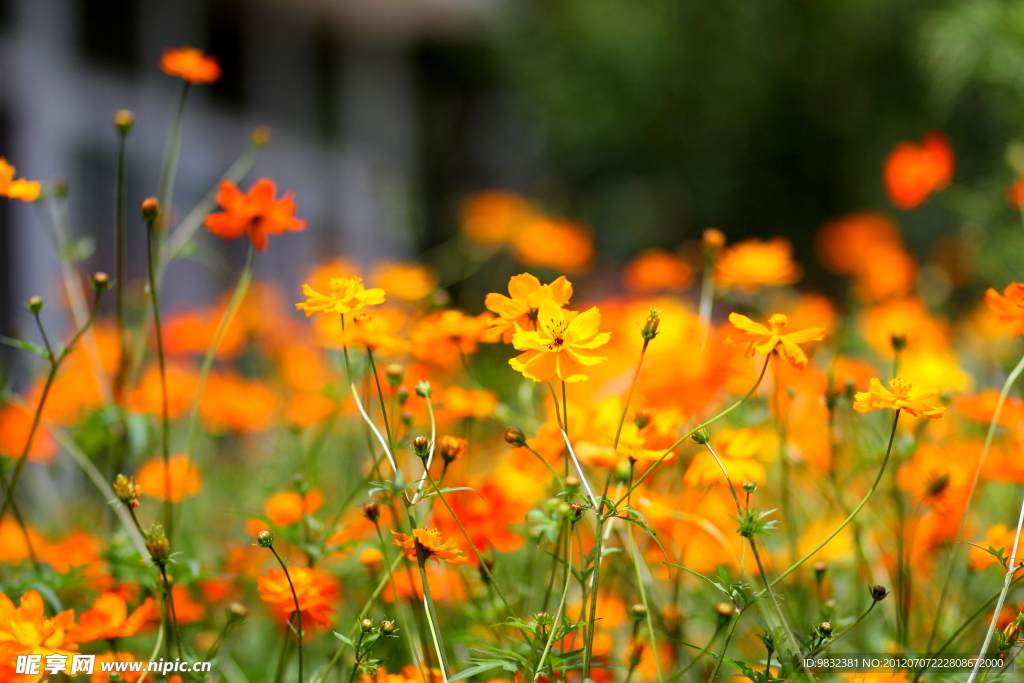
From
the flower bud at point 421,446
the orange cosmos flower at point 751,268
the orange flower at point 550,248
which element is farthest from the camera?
the orange flower at point 550,248

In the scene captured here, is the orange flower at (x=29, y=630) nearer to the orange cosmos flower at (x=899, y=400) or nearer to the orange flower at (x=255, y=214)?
the orange flower at (x=255, y=214)

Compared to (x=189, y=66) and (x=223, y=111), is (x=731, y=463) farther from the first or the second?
(x=223, y=111)

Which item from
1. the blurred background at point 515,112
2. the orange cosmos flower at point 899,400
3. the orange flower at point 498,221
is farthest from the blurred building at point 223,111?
the orange cosmos flower at point 899,400

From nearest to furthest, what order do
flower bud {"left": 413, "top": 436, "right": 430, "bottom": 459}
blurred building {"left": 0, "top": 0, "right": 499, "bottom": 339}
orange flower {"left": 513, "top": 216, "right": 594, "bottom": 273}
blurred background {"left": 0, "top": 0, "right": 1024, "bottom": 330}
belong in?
flower bud {"left": 413, "top": 436, "right": 430, "bottom": 459} → orange flower {"left": 513, "top": 216, "right": 594, "bottom": 273} → blurred building {"left": 0, "top": 0, "right": 499, "bottom": 339} → blurred background {"left": 0, "top": 0, "right": 1024, "bottom": 330}

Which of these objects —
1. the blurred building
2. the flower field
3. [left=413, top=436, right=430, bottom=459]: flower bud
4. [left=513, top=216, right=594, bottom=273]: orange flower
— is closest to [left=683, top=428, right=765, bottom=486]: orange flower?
the flower field

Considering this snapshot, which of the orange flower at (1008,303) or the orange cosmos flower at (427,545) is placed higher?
the orange flower at (1008,303)

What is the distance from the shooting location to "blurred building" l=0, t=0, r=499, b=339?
246 cm

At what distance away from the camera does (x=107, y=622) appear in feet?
1.92

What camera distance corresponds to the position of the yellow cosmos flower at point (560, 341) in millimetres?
505

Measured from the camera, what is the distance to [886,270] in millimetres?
1270

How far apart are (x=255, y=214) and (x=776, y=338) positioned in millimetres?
417

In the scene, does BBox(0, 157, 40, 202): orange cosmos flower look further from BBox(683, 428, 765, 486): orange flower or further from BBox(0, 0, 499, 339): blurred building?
BBox(0, 0, 499, 339): blurred building

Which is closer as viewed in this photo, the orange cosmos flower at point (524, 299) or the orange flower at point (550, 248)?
the orange cosmos flower at point (524, 299)

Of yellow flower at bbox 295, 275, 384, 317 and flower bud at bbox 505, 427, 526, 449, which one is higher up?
yellow flower at bbox 295, 275, 384, 317
